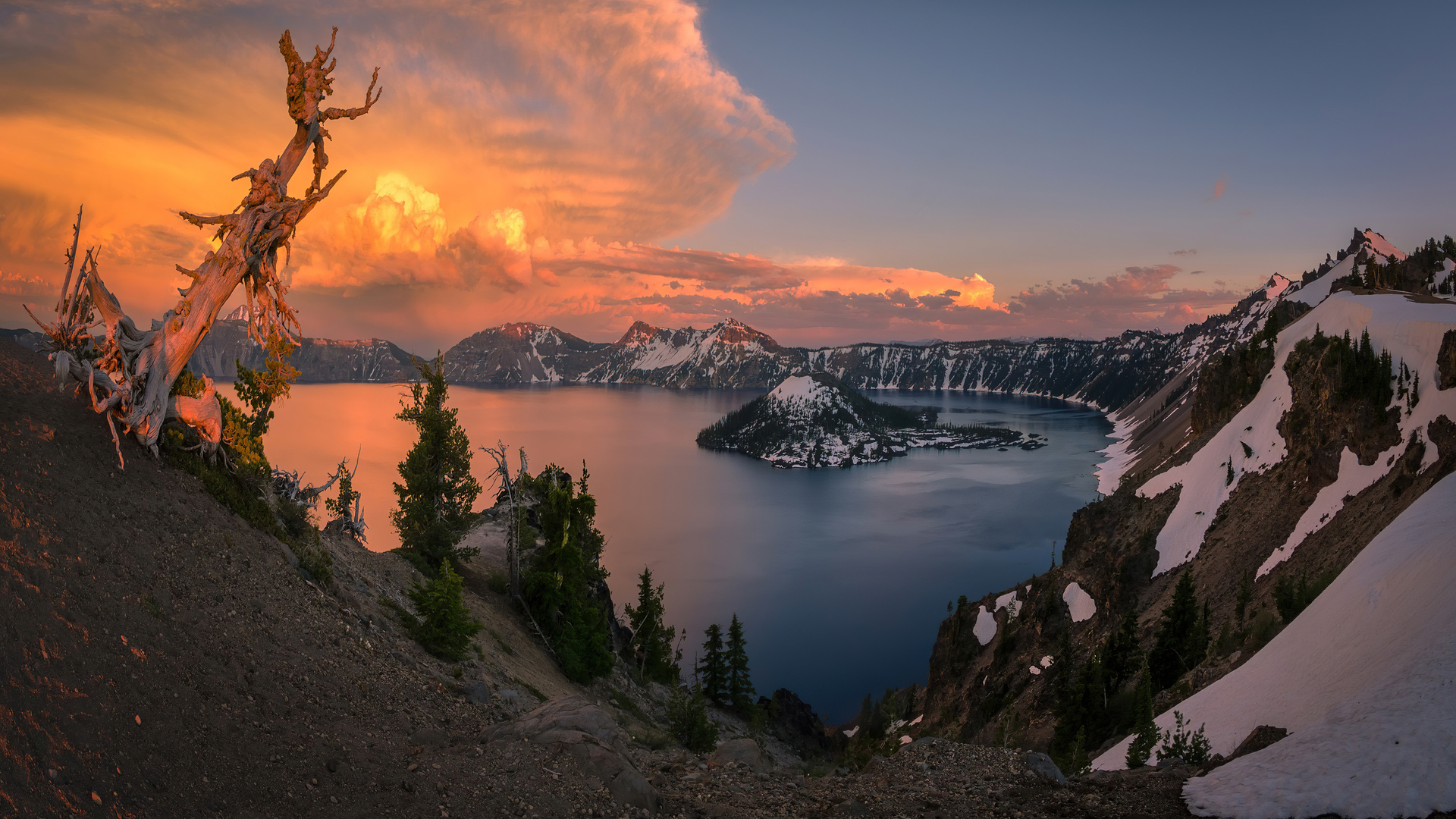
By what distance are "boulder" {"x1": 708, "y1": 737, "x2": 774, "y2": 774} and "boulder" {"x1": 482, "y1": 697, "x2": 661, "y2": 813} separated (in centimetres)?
178

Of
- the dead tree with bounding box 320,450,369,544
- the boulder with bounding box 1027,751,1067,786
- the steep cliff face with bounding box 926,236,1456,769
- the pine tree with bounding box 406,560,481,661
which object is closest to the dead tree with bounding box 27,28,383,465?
the pine tree with bounding box 406,560,481,661

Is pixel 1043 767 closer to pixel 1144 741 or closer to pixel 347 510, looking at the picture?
pixel 1144 741

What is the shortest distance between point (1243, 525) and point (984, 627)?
17080 mm

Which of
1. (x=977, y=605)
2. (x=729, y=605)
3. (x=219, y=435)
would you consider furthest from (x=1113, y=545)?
(x=219, y=435)

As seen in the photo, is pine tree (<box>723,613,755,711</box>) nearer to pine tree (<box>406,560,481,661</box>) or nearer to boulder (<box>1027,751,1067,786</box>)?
pine tree (<box>406,560,481,661</box>)

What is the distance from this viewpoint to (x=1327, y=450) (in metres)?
33.5

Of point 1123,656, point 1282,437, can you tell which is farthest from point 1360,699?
point 1282,437

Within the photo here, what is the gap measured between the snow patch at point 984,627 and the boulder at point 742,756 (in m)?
38.5

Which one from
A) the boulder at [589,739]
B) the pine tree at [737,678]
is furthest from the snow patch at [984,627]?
the boulder at [589,739]

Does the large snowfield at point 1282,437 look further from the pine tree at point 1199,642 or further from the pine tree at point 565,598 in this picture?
the pine tree at point 565,598

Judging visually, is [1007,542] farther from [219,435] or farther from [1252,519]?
[219,435]

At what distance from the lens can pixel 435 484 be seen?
99.6 feet

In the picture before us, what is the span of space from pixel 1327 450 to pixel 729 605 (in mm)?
56153

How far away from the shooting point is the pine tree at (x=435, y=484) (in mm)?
29047
